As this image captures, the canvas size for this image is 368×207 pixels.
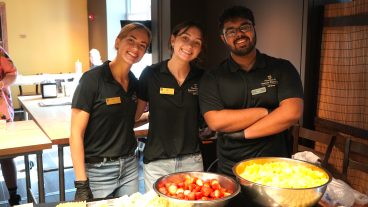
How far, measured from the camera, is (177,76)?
1.84 m

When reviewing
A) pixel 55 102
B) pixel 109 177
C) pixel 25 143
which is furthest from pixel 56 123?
pixel 109 177

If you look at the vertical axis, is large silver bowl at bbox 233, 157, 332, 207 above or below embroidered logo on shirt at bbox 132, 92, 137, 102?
below

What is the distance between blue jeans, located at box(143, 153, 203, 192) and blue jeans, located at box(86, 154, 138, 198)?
→ 0.12m

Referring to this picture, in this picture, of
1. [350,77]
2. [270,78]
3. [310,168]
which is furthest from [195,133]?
[350,77]

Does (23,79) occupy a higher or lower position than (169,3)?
lower

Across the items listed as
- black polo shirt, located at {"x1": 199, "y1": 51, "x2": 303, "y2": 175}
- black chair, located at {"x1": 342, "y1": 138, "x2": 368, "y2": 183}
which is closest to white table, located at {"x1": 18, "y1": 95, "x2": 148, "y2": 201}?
black polo shirt, located at {"x1": 199, "y1": 51, "x2": 303, "y2": 175}

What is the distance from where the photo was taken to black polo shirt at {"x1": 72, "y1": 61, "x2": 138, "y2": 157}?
1.68 meters

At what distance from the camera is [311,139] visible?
2.56 metres

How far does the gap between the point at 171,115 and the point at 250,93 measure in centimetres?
41

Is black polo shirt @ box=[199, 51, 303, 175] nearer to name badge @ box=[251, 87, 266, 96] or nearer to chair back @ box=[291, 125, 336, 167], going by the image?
name badge @ box=[251, 87, 266, 96]

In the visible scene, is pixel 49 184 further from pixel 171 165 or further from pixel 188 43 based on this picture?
pixel 188 43

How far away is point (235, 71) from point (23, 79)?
214 inches

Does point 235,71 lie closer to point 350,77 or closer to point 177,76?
point 177,76

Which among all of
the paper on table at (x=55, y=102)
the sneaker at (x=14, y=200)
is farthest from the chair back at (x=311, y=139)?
the sneaker at (x=14, y=200)
